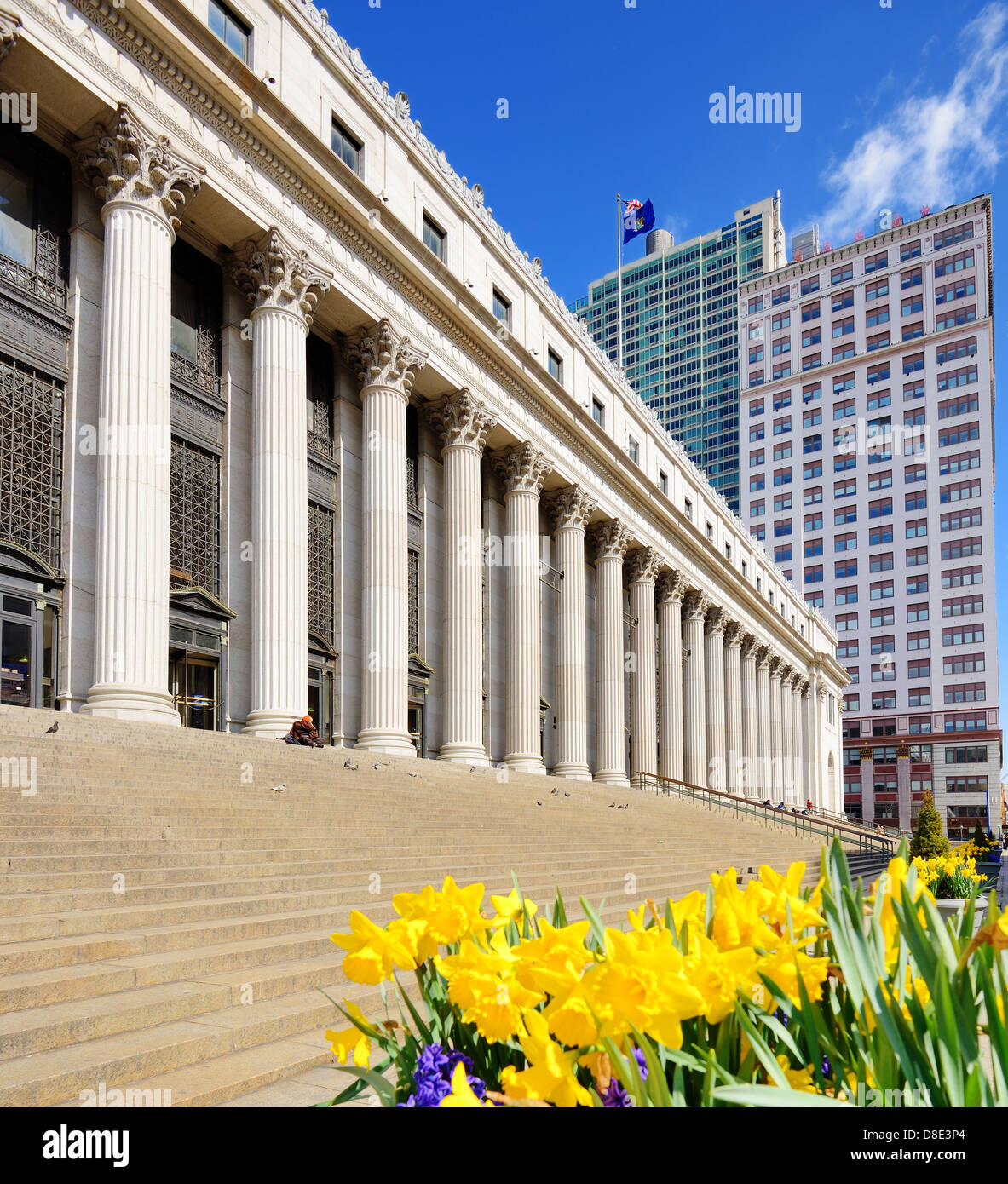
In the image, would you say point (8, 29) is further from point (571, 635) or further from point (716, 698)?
point (716, 698)

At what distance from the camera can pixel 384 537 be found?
88.8 feet

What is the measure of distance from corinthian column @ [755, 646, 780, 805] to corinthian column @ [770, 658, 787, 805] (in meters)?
Result: 0.26

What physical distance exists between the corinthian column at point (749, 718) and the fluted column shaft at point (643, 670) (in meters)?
16.1

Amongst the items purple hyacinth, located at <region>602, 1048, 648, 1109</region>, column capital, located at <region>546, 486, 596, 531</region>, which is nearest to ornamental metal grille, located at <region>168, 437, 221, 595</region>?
column capital, located at <region>546, 486, 596, 531</region>

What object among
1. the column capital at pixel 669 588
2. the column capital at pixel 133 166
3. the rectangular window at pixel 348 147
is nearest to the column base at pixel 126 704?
the column capital at pixel 133 166

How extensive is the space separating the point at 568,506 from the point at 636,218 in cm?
2009

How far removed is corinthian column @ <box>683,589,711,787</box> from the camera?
52.1 meters

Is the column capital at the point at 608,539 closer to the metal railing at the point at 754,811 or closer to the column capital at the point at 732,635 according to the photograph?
the metal railing at the point at 754,811

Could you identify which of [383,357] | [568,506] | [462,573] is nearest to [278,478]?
Result: [383,357]

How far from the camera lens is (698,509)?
5747cm

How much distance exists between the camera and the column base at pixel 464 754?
97.6 ft
